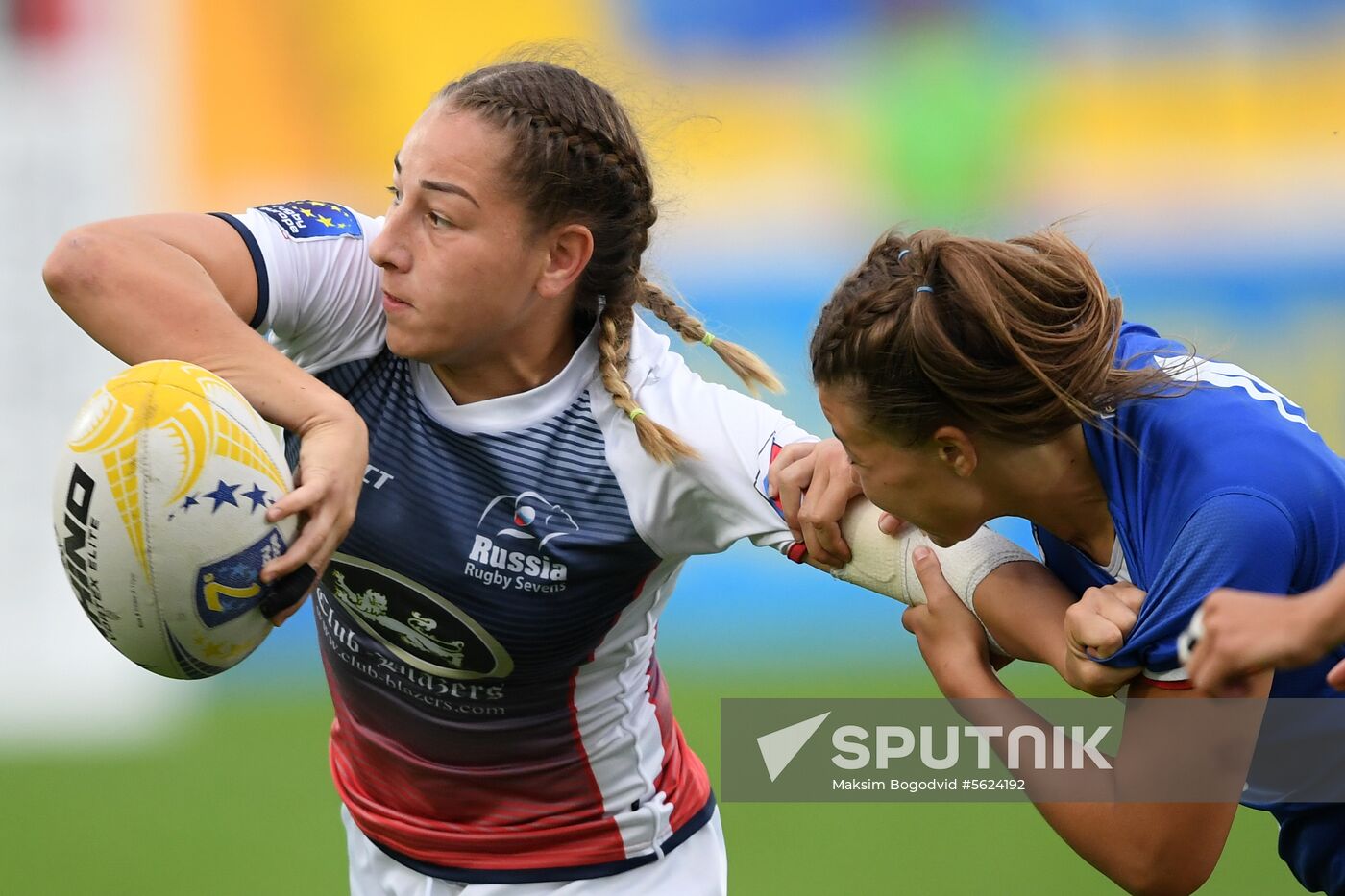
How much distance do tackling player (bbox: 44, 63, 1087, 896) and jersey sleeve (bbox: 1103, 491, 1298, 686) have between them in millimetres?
280

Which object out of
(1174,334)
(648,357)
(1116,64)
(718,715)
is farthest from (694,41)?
(648,357)

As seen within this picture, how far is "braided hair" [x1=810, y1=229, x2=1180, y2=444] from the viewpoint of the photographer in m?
2.12

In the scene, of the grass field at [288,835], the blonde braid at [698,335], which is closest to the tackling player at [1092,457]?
the blonde braid at [698,335]

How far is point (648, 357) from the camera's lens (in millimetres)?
2672

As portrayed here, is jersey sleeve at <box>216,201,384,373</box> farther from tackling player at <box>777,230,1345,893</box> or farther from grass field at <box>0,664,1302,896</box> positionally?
grass field at <box>0,664,1302,896</box>

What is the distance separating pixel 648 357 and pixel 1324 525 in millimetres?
1178

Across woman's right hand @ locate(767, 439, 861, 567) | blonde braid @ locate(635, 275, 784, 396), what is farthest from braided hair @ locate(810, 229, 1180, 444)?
blonde braid @ locate(635, 275, 784, 396)

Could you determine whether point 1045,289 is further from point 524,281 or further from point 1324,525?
point 524,281

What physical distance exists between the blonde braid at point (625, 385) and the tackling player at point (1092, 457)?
28cm

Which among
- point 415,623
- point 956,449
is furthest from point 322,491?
point 956,449

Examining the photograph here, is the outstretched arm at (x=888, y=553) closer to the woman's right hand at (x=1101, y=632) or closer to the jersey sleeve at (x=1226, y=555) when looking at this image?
the woman's right hand at (x=1101, y=632)

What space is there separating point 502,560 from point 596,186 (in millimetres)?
660

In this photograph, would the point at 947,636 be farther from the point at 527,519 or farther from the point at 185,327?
the point at 185,327

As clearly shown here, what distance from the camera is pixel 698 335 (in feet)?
8.77
